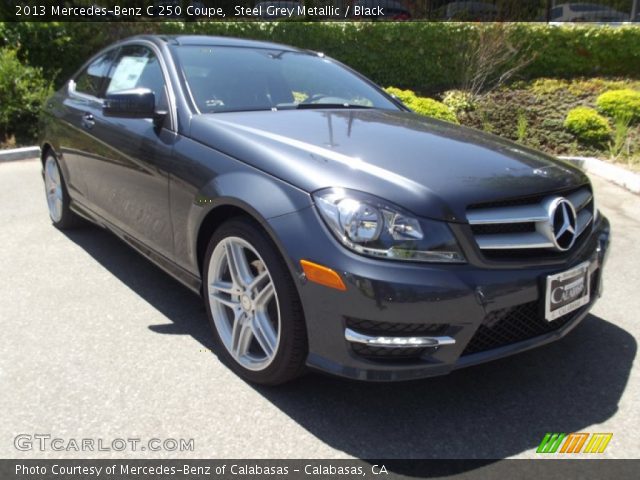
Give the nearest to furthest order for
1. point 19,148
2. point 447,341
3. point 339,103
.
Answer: point 447,341 < point 339,103 < point 19,148

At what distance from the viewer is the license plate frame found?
7.95 feet

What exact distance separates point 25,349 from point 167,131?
1.33 metres

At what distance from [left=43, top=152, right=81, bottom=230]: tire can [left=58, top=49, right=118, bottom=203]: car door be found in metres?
0.21

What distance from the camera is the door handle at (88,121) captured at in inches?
159

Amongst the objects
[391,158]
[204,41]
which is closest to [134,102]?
[204,41]

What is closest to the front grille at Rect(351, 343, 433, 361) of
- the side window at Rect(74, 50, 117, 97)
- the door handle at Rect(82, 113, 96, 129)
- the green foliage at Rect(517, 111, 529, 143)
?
the door handle at Rect(82, 113, 96, 129)

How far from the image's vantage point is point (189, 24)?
1128cm

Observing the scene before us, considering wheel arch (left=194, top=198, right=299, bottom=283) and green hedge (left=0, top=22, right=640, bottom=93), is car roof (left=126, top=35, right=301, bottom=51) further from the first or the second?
green hedge (left=0, top=22, right=640, bottom=93)

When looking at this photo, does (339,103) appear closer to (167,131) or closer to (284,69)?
(284,69)

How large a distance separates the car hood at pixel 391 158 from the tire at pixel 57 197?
223 centimetres

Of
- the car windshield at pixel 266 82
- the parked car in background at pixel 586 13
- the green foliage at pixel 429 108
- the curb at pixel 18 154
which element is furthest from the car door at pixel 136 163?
the parked car in background at pixel 586 13

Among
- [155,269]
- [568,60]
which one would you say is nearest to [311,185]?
[155,269]

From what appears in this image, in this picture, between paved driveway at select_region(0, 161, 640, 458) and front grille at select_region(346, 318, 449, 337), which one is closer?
front grille at select_region(346, 318, 449, 337)

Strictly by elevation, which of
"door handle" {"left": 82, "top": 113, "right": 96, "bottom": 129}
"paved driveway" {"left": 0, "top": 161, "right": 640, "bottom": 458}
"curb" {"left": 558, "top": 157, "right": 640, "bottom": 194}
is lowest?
"paved driveway" {"left": 0, "top": 161, "right": 640, "bottom": 458}
